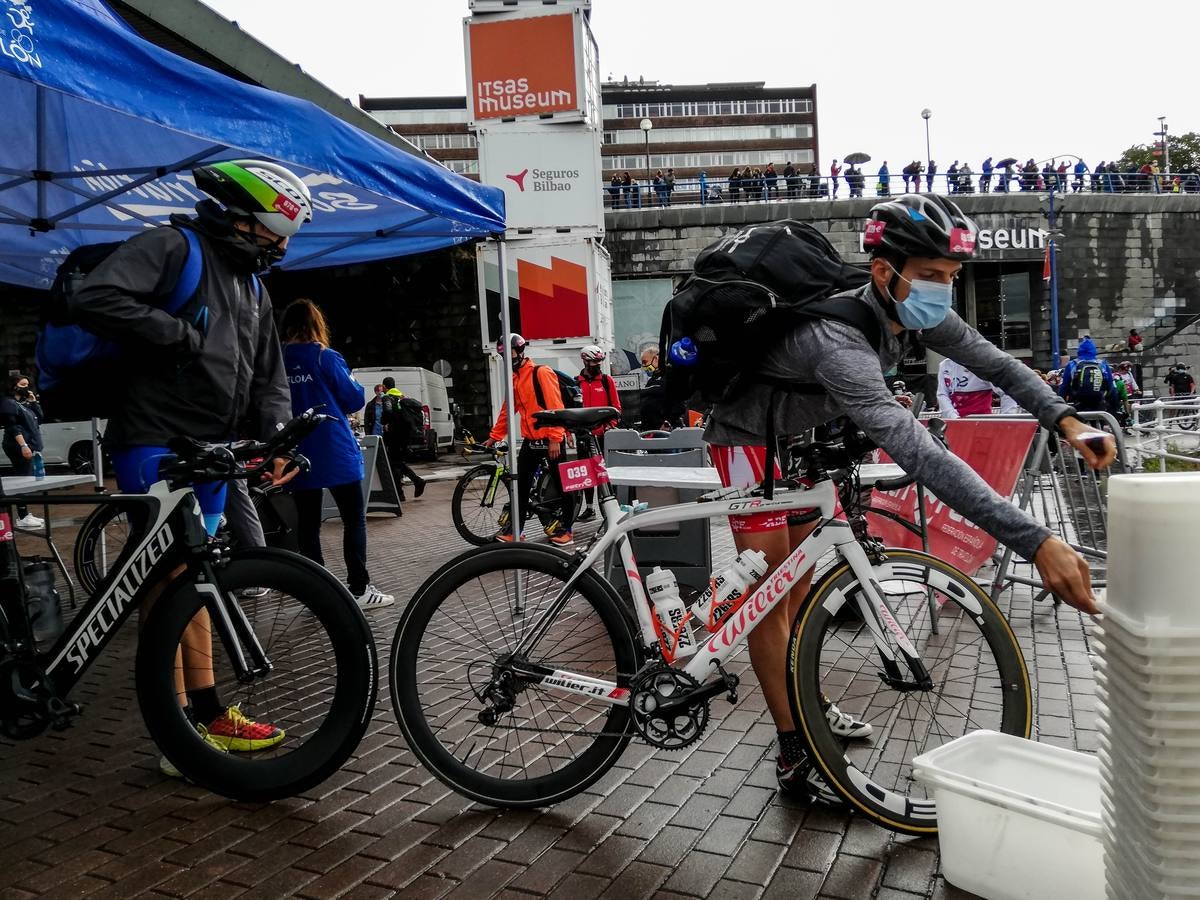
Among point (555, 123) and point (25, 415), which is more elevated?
point (555, 123)

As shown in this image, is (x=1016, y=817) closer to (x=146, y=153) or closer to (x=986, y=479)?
(x=986, y=479)

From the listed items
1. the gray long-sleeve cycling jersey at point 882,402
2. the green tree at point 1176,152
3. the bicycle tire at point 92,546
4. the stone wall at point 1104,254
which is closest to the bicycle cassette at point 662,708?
the gray long-sleeve cycling jersey at point 882,402

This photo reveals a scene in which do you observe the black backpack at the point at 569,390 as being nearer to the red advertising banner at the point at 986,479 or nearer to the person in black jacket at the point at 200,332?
the red advertising banner at the point at 986,479

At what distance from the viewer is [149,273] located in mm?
3117

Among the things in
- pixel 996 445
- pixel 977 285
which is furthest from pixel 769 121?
pixel 996 445

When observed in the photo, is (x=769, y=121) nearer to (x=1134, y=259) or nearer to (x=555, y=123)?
(x=1134, y=259)

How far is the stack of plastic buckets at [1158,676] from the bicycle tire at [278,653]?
2287 mm

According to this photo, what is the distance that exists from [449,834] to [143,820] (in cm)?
106

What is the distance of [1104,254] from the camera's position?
33812 mm

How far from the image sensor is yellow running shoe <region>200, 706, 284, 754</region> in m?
3.23

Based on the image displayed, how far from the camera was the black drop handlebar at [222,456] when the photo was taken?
297 centimetres

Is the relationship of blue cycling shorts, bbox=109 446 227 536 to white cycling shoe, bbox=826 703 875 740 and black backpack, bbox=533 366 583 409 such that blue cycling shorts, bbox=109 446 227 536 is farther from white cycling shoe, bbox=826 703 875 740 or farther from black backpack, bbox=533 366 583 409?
black backpack, bbox=533 366 583 409

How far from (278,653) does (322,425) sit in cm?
301

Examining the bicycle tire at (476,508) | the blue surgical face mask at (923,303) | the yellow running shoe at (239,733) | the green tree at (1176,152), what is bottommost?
the bicycle tire at (476,508)
